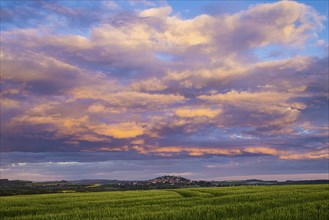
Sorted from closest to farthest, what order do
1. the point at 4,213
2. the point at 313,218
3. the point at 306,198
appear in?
the point at 313,218 → the point at 306,198 → the point at 4,213

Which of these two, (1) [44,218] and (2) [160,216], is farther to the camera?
(1) [44,218]

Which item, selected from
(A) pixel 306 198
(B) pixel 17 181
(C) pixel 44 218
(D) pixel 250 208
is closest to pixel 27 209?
(C) pixel 44 218

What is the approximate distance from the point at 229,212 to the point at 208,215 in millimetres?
2062

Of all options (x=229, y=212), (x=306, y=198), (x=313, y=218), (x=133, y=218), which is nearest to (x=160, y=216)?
(x=133, y=218)

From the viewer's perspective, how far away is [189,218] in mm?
15992

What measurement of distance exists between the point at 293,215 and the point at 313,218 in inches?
28.5

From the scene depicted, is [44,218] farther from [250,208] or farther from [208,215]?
[250,208]

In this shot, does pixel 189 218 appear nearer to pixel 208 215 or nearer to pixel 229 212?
pixel 208 215

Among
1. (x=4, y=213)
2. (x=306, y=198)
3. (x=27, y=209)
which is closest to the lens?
(x=306, y=198)

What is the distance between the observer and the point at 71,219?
18.4 meters

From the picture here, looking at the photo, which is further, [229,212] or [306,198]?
[306,198]

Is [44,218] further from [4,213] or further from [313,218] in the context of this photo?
[313,218]

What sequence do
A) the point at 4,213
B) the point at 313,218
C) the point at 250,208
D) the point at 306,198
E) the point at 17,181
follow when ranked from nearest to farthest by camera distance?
the point at 313,218
the point at 250,208
the point at 306,198
the point at 4,213
the point at 17,181

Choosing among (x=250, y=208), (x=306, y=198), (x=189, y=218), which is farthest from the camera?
(x=306, y=198)
